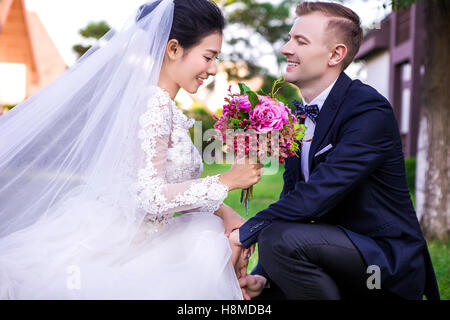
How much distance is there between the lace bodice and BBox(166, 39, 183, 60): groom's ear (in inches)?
9.9

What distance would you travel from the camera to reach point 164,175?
2.53 m

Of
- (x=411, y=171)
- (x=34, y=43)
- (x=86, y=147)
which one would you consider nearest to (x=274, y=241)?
(x=86, y=147)

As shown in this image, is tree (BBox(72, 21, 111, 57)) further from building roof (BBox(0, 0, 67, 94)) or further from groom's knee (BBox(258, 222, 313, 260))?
groom's knee (BBox(258, 222, 313, 260))

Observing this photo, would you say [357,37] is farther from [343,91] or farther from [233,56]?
[233,56]

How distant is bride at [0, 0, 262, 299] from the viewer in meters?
2.31

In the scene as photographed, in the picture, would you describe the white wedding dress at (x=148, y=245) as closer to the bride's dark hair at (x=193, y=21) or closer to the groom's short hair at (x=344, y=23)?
the bride's dark hair at (x=193, y=21)

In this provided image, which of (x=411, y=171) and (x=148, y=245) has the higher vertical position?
(x=148, y=245)

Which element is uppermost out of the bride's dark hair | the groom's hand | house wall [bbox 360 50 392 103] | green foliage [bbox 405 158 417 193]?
house wall [bbox 360 50 392 103]

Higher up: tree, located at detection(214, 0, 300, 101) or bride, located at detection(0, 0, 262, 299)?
tree, located at detection(214, 0, 300, 101)

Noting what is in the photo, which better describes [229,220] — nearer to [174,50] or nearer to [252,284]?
[252,284]

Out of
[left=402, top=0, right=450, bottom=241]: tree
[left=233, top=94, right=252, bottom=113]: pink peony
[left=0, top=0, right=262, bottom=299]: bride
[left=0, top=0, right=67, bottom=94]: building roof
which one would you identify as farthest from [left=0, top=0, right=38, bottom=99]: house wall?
[left=233, top=94, right=252, bottom=113]: pink peony

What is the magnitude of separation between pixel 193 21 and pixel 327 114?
96 cm

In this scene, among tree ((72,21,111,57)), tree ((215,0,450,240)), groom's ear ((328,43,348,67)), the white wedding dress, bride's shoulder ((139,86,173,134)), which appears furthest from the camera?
tree ((72,21,111,57))
